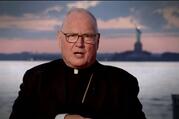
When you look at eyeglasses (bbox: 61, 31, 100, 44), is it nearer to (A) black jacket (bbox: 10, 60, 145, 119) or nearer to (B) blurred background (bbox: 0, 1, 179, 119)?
(A) black jacket (bbox: 10, 60, 145, 119)

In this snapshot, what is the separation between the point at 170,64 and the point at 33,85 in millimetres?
1591

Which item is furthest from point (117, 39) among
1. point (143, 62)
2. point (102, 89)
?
point (102, 89)

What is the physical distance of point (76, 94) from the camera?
134 centimetres

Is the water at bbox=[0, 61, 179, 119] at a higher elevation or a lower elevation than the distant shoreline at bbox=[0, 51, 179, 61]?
lower

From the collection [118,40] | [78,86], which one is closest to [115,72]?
[78,86]

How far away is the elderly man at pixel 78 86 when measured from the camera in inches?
48.5

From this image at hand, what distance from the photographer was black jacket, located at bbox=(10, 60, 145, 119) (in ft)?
4.15

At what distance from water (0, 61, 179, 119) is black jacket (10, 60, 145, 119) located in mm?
1204

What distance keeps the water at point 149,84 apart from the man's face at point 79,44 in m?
1.34

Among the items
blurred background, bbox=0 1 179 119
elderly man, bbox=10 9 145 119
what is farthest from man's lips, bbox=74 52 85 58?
blurred background, bbox=0 1 179 119

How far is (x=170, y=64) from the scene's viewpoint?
2.65 metres

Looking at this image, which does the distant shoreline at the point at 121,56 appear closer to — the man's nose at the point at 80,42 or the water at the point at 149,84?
the water at the point at 149,84

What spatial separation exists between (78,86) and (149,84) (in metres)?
1.34

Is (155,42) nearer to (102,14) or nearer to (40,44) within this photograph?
(102,14)
